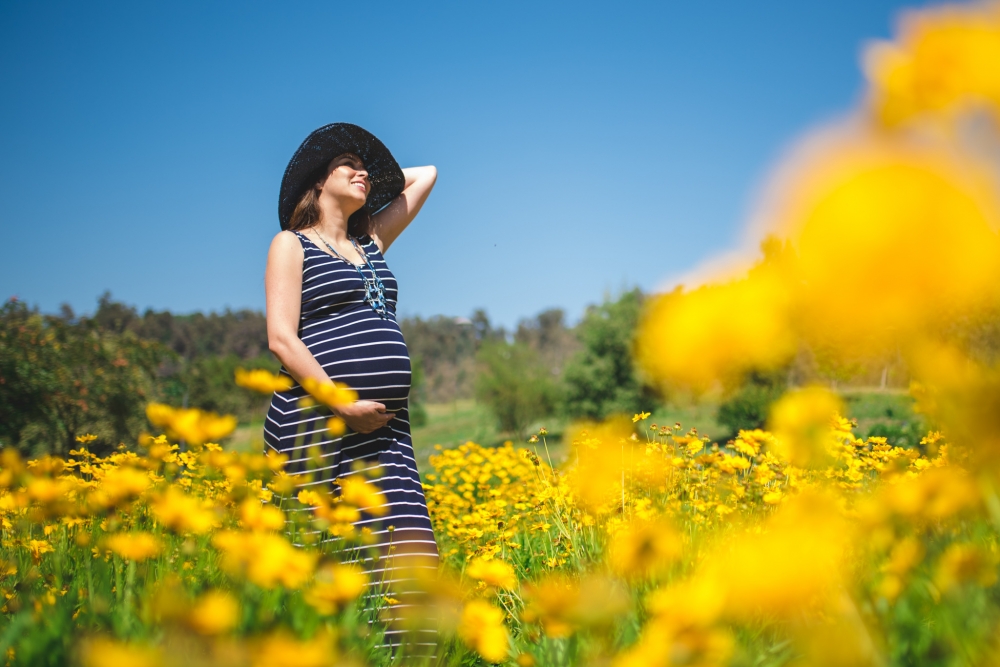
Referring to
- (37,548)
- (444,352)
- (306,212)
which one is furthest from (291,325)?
(444,352)

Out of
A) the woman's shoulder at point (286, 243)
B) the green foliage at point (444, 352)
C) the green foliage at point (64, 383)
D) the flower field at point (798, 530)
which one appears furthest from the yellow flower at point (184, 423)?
the green foliage at point (444, 352)

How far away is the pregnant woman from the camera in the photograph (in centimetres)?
225

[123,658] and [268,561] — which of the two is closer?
[123,658]

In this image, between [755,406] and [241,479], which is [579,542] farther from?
[755,406]

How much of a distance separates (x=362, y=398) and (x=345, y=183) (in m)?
0.86

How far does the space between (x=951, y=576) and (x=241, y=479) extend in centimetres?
130

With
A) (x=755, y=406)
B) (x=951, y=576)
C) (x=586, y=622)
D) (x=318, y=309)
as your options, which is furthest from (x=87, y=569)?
(x=755, y=406)

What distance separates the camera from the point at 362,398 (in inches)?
94.2

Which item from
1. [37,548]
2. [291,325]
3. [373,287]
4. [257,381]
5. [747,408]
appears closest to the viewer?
[257,381]

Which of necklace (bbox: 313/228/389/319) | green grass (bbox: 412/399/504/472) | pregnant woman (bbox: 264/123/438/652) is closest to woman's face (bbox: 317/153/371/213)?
pregnant woman (bbox: 264/123/438/652)

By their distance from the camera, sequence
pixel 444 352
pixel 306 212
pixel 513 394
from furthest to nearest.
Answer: pixel 444 352 → pixel 513 394 → pixel 306 212

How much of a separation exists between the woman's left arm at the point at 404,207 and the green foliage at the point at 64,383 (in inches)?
373

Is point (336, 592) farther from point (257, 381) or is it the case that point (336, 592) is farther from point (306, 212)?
point (306, 212)

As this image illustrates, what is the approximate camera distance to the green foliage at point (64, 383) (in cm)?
1022
